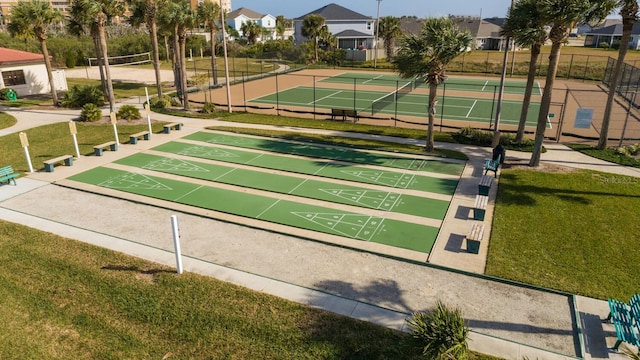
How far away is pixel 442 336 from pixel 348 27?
3273 inches

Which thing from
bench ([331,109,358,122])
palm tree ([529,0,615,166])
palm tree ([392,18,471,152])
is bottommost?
bench ([331,109,358,122])

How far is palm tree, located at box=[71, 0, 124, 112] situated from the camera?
1054 inches

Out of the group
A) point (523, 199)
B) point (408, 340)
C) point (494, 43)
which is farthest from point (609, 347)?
point (494, 43)

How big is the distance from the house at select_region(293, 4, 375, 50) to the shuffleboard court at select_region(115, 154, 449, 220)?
210 ft

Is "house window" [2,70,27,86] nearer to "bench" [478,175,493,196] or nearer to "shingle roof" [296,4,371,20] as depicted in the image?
"bench" [478,175,493,196]

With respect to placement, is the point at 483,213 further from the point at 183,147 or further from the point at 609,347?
the point at 183,147

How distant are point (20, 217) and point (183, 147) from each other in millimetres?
9174

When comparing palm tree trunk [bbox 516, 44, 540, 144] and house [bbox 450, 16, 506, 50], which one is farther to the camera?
house [bbox 450, 16, 506, 50]

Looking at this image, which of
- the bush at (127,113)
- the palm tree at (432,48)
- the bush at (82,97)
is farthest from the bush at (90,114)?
the palm tree at (432,48)

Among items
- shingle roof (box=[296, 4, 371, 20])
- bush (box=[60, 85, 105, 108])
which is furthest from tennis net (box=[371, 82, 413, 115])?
shingle roof (box=[296, 4, 371, 20])

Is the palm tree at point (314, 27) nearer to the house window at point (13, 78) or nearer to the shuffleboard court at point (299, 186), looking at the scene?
the house window at point (13, 78)

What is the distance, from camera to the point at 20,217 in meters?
14.7

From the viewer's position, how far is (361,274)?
11.4 metres

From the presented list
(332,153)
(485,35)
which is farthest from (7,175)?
(485,35)
